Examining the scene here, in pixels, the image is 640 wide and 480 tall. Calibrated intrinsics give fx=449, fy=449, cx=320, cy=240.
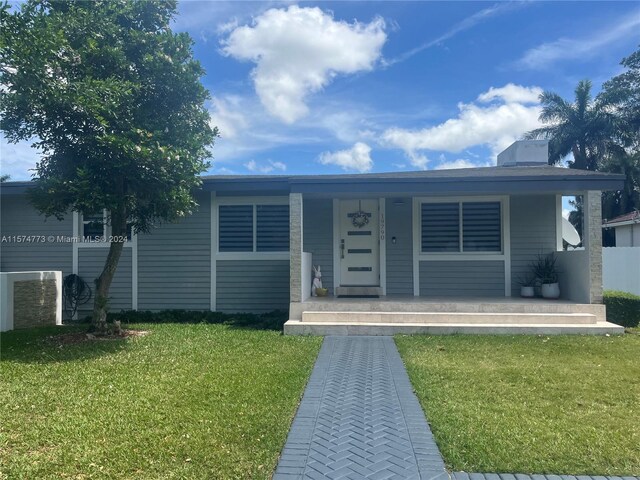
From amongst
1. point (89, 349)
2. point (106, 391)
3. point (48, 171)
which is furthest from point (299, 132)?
point (106, 391)

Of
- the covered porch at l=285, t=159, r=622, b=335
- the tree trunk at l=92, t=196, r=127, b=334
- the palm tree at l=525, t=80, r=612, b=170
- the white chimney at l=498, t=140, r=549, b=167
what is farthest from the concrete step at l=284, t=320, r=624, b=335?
the palm tree at l=525, t=80, r=612, b=170

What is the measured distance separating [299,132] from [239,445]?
16808 millimetres

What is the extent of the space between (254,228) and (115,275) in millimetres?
3523

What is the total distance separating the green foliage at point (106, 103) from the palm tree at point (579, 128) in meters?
28.7

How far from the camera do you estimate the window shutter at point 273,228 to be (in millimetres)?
10562

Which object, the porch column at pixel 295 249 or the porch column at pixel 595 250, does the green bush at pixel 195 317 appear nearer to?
the porch column at pixel 295 249

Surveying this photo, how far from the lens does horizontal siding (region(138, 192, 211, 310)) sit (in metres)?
10.6

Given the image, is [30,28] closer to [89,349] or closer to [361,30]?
[89,349]

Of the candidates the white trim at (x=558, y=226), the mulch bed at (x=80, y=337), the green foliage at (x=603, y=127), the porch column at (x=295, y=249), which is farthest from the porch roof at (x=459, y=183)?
the green foliage at (x=603, y=127)

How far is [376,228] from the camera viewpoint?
10570mm

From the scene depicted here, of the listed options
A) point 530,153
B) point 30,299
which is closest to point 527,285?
point 530,153

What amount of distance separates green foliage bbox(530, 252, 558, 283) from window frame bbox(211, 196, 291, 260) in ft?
18.3

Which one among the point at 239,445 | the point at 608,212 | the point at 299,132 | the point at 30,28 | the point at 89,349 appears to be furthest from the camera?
the point at 608,212

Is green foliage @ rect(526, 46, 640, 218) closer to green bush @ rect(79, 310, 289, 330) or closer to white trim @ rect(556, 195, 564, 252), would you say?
white trim @ rect(556, 195, 564, 252)
